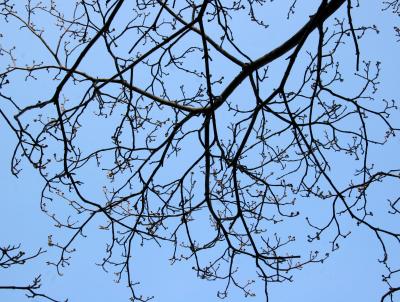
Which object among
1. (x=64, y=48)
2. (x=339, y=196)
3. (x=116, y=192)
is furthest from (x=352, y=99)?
(x=64, y=48)

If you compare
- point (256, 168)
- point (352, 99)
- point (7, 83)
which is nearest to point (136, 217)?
point (256, 168)

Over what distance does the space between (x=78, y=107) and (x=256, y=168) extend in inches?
75.4

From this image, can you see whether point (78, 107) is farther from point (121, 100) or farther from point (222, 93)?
point (222, 93)

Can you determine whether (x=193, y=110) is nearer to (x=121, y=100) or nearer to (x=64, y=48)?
(x=121, y=100)

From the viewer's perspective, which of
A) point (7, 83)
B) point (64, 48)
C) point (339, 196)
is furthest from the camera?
point (64, 48)

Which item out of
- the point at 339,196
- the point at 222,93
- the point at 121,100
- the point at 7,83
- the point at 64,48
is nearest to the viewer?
the point at 7,83

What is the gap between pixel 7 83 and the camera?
394 cm

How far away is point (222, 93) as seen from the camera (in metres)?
4.63

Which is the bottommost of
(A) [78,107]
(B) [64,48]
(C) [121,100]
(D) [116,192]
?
(D) [116,192]

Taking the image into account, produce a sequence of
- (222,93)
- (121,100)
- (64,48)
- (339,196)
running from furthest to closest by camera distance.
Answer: (64,48), (121,100), (222,93), (339,196)

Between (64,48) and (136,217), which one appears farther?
(64,48)

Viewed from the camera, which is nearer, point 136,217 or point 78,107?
point 78,107

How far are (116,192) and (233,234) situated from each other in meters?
1.22

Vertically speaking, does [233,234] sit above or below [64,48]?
below
